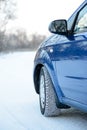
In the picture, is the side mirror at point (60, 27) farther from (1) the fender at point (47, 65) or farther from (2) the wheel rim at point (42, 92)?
(2) the wheel rim at point (42, 92)

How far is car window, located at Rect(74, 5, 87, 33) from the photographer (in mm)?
5848

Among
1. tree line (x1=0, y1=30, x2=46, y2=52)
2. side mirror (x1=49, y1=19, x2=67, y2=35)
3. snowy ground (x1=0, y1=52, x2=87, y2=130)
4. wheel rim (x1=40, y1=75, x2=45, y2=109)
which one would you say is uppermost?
side mirror (x1=49, y1=19, x2=67, y2=35)

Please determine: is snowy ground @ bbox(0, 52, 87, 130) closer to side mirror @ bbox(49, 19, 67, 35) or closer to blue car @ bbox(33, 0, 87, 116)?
blue car @ bbox(33, 0, 87, 116)

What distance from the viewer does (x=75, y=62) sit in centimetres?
561

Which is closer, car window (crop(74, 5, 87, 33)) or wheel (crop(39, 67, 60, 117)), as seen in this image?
car window (crop(74, 5, 87, 33))

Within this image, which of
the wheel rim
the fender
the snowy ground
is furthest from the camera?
the wheel rim

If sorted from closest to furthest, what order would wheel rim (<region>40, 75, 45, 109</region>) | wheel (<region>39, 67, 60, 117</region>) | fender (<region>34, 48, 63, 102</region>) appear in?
1. fender (<region>34, 48, 63, 102</region>)
2. wheel (<region>39, 67, 60, 117</region>)
3. wheel rim (<region>40, 75, 45, 109</region>)

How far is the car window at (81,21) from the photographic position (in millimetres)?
5848

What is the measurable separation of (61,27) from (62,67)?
1.51ft

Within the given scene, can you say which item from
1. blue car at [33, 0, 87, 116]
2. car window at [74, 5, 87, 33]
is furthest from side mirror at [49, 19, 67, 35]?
car window at [74, 5, 87, 33]

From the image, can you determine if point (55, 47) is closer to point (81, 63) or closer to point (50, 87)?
point (50, 87)

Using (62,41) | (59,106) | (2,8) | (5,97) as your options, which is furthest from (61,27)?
(2,8)

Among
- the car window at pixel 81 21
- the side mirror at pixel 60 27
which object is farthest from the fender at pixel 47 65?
the car window at pixel 81 21

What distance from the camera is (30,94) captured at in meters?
9.78
